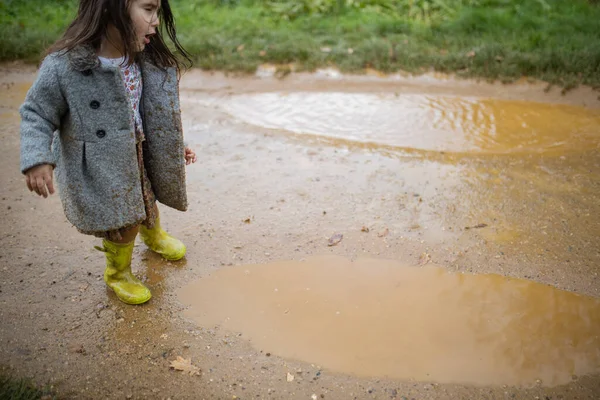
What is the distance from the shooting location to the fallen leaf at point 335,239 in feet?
11.3

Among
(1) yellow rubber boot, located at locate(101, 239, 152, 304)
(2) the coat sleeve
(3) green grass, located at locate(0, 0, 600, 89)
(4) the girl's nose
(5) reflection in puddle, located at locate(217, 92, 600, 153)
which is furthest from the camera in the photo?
(3) green grass, located at locate(0, 0, 600, 89)

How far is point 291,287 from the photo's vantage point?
308cm

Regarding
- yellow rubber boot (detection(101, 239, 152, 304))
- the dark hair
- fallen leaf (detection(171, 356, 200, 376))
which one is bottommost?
fallen leaf (detection(171, 356, 200, 376))

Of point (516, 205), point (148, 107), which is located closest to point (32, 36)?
point (148, 107)

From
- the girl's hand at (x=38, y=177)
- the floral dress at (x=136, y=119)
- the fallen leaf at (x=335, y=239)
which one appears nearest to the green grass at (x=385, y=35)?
the fallen leaf at (x=335, y=239)

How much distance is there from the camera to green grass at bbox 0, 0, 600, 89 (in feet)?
21.1

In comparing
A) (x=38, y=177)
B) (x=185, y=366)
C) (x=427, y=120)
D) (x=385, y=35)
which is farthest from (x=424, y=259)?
(x=385, y=35)

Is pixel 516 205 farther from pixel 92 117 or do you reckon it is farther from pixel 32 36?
pixel 32 36

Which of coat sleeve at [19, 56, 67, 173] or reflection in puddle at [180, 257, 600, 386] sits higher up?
coat sleeve at [19, 56, 67, 173]

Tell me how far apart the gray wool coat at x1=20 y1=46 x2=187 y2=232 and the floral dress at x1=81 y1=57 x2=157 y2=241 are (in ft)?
0.11

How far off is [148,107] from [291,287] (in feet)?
4.72

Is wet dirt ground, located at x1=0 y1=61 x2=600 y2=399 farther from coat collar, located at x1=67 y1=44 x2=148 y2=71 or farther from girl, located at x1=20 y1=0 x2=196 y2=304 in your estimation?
coat collar, located at x1=67 y1=44 x2=148 y2=71

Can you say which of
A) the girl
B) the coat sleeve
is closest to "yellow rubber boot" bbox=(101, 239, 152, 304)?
→ the girl

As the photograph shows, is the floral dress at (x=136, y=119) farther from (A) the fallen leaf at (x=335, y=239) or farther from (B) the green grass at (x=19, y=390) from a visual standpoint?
(A) the fallen leaf at (x=335, y=239)
